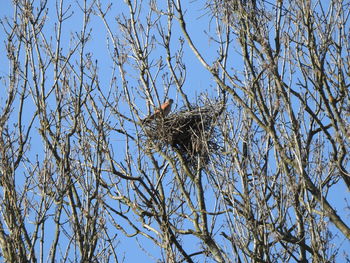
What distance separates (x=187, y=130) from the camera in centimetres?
973

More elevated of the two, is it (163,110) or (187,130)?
(163,110)

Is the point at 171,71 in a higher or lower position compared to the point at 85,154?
higher

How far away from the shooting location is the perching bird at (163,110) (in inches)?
371

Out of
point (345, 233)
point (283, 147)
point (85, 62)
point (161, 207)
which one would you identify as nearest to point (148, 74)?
point (85, 62)

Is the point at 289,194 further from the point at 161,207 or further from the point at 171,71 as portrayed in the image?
the point at 171,71

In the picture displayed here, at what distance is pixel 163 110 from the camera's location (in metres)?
9.82

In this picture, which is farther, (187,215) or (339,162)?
(187,215)

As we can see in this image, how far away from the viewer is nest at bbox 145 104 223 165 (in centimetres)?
945

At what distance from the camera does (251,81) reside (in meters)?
8.58

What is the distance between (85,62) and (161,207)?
169 centimetres

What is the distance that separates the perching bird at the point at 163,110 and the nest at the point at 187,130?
5 cm

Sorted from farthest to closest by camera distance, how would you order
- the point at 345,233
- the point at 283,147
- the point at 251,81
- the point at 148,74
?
1. the point at 148,74
2. the point at 251,81
3. the point at 283,147
4. the point at 345,233

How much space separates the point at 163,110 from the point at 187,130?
37cm

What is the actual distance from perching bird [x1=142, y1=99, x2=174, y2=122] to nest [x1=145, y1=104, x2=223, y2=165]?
5cm
